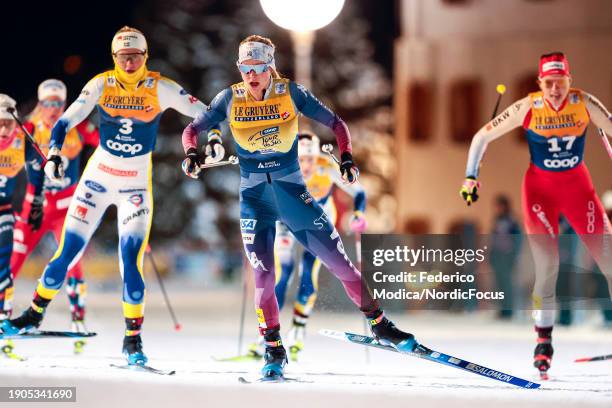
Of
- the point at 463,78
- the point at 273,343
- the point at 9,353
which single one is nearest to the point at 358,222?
the point at 273,343

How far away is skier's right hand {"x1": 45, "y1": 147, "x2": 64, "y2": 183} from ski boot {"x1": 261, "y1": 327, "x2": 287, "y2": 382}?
183 cm

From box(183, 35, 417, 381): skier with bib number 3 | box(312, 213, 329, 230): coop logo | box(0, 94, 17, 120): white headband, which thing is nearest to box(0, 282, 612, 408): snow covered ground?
box(183, 35, 417, 381): skier with bib number 3

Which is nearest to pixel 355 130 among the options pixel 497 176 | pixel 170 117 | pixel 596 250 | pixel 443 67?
pixel 443 67

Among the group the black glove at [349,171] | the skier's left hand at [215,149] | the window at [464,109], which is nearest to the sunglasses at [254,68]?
the skier's left hand at [215,149]

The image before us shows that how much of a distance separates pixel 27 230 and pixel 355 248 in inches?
112

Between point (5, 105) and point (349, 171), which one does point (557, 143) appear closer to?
point (349, 171)

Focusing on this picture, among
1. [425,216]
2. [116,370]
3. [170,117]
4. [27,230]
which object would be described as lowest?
[116,370]

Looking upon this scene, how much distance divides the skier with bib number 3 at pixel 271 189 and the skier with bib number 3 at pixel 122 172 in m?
0.66

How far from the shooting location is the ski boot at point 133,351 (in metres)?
7.14

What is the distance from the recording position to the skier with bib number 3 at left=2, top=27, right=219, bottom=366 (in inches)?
281

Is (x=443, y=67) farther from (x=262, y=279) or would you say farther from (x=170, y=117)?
(x=262, y=279)

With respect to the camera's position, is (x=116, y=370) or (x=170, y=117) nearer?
(x=116, y=370)

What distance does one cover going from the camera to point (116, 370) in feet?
23.2

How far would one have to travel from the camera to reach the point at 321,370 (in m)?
7.55
